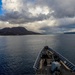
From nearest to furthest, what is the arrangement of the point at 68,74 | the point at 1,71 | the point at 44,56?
the point at 68,74
the point at 44,56
the point at 1,71

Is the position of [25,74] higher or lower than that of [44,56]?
lower

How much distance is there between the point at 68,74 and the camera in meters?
33.8

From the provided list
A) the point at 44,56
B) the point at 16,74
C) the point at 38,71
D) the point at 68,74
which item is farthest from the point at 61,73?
the point at 16,74

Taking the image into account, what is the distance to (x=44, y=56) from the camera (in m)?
58.9

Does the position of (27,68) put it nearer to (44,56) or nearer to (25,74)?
(25,74)

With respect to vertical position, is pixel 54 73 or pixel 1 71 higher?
pixel 54 73

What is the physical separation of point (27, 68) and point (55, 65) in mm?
33191

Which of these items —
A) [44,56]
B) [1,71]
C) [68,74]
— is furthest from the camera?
[1,71]

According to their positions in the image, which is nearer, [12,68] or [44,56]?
[44,56]

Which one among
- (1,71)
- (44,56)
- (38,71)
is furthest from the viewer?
(1,71)

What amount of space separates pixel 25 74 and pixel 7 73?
24.0ft

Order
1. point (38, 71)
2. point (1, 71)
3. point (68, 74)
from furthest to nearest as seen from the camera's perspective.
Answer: point (1, 71) → point (38, 71) → point (68, 74)

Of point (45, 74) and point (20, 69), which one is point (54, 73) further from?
point (20, 69)

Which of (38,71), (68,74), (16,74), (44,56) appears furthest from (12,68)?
(68,74)
